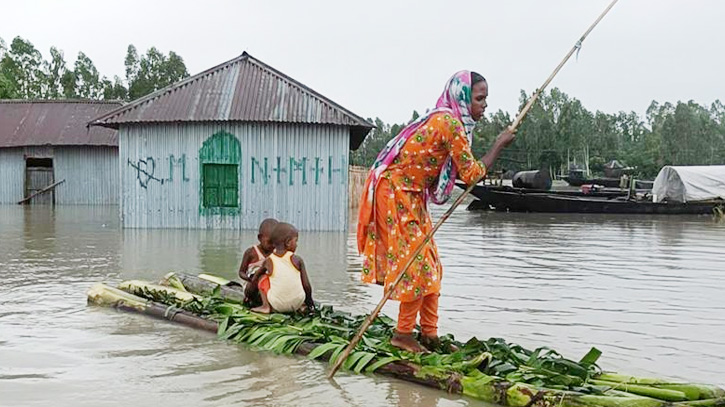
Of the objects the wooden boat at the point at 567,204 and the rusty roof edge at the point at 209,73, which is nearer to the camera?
the rusty roof edge at the point at 209,73

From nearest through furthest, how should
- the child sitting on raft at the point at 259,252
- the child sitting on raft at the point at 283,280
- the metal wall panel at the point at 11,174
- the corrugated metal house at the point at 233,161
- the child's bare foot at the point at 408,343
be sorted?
the child's bare foot at the point at 408,343 → the child sitting on raft at the point at 283,280 → the child sitting on raft at the point at 259,252 → the corrugated metal house at the point at 233,161 → the metal wall panel at the point at 11,174

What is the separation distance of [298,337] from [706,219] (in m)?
24.0

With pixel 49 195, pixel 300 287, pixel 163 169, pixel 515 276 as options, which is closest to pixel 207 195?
pixel 163 169

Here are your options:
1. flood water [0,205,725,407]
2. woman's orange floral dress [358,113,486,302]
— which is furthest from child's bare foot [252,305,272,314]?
woman's orange floral dress [358,113,486,302]

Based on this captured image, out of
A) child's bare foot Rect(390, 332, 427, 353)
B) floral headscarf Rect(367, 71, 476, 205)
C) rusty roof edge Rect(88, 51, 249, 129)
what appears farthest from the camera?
rusty roof edge Rect(88, 51, 249, 129)

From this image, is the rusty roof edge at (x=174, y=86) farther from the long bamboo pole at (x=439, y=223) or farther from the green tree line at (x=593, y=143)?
the green tree line at (x=593, y=143)

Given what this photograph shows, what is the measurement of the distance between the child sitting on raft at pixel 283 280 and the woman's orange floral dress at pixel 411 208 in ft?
4.13

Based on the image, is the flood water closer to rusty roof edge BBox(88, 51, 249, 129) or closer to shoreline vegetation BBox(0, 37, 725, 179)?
rusty roof edge BBox(88, 51, 249, 129)

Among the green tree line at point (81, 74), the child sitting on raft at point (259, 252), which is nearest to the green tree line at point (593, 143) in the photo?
the green tree line at point (81, 74)

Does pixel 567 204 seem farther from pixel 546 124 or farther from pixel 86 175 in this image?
pixel 546 124

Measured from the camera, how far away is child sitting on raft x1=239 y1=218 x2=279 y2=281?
729 cm

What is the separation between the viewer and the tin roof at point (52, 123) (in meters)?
32.1

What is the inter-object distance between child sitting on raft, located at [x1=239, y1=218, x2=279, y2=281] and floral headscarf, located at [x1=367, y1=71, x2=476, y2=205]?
7.08ft

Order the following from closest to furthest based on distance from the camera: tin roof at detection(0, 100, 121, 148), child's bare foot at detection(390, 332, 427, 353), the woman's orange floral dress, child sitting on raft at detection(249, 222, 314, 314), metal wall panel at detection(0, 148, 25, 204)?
the woman's orange floral dress → child's bare foot at detection(390, 332, 427, 353) → child sitting on raft at detection(249, 222, 314, 314) → tin roof at detection(0, 100, 121, 148) → metal wall panel at detection(0, 148, 25, 204)
